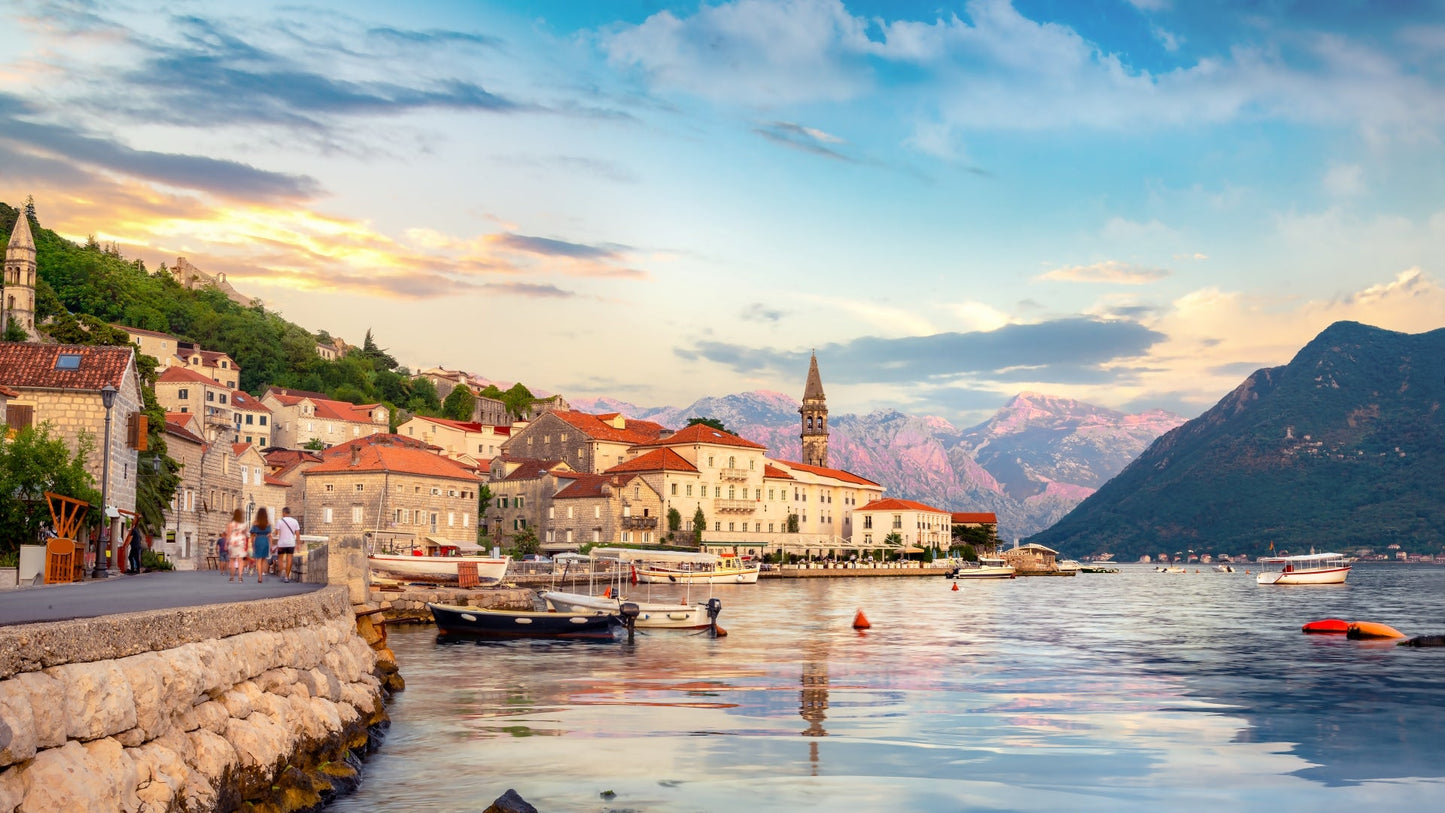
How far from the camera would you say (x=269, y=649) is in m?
14.5

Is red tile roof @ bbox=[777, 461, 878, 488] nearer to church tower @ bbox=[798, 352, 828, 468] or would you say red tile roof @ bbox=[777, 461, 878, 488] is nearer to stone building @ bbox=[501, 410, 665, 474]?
church tower @ bbox=[798, 352, 828, 468]

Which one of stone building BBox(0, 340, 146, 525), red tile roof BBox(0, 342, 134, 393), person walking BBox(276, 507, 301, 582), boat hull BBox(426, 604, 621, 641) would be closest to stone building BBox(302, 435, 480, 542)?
stone building BBox(0, 340, 146, 525)

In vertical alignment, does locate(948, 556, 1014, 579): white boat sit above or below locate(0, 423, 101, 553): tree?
below

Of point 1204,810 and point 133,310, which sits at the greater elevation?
point 133,310

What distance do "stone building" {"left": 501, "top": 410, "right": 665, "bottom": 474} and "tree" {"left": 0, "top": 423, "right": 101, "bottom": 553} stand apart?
101100mm

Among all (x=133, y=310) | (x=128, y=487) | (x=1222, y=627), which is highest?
A: (x=133, y=310)

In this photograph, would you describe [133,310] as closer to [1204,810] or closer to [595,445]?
[595,445]

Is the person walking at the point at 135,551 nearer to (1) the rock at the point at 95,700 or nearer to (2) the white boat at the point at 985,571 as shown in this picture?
(1) the rock at the point at 95,700

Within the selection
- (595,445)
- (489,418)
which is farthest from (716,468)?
(489,418)

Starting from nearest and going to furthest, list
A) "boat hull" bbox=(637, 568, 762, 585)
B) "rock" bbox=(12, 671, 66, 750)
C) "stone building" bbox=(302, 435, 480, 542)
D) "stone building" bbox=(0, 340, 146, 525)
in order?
"rock" bbox=(12, 671, 66, 750) → "stone building" bbox=(0, 340, 146, 525) → "stone building" bbox=(302, 435, 480, 542) → "boat hull" bbox=(637, 568, 762, 585)

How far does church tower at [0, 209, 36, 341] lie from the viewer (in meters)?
104

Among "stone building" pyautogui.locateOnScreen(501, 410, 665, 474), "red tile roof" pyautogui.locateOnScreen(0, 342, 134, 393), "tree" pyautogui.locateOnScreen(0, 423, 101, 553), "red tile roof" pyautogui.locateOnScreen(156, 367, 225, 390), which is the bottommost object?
"tree" pyautogui.locateOnScreen(0, 423, 101, 553)

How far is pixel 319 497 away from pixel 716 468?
4697 cm

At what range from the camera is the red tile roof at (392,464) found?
97.5m
